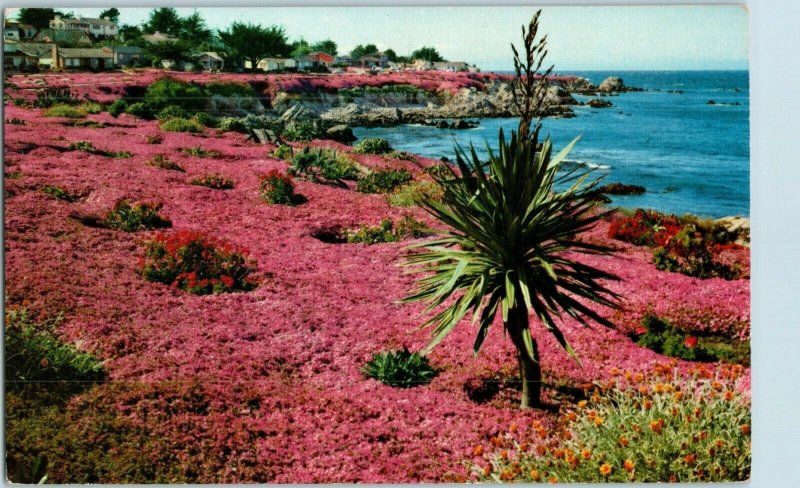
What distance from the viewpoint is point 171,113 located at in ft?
23.4

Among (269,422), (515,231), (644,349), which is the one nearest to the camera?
(515,231)

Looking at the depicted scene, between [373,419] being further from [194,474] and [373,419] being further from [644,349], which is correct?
[644,349]

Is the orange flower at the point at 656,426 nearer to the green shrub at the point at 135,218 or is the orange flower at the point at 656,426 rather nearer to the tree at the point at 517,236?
the tree at the point at 517,236

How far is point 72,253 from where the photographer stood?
22.7 feet

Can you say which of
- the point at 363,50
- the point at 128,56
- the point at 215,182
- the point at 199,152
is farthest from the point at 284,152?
the point at 128,56

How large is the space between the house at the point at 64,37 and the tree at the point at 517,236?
3.91 metres

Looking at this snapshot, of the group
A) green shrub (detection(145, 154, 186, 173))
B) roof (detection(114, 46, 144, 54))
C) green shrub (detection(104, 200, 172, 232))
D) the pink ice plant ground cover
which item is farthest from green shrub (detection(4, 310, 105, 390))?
roof (detection(114, 46, 144, 54))

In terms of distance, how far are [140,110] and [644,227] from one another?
5.07 meters

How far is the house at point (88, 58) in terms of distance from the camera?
23.2 feet

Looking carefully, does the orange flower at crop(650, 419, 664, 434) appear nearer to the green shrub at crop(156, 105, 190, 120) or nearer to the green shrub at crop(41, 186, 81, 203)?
the green shrub at crop(156, 105, 190, 120)

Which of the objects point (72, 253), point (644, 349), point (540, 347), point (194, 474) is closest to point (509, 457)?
point (540, 347)

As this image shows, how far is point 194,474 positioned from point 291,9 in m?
4.30

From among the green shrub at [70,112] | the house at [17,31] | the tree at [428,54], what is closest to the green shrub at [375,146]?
the tree at [428,54]

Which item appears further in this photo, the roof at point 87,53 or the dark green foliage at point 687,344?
the roof at point 87,53
